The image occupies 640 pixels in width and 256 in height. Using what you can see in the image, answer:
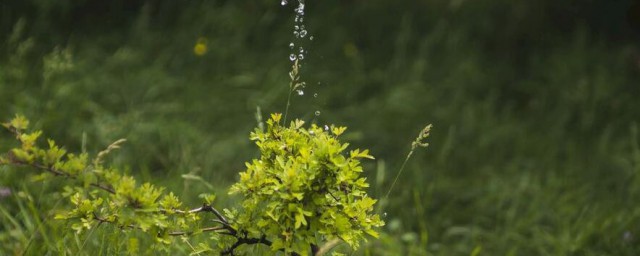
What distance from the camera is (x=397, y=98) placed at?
4.14 metres

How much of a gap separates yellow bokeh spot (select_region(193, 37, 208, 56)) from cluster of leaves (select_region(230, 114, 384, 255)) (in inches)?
94.2

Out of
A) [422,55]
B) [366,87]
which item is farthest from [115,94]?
[422,55]

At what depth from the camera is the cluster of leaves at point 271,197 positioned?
1562 millimetres

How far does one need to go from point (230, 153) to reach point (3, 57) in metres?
1.07

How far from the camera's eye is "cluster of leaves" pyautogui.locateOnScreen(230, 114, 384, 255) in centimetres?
163

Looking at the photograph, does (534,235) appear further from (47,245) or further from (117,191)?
(117,191)

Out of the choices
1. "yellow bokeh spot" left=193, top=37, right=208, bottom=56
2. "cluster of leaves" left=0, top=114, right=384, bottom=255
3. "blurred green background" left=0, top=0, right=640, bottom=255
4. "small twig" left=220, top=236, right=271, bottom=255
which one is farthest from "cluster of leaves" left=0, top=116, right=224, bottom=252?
"yellow bokeh spot" left=193, top=37, right=208, bottom=56

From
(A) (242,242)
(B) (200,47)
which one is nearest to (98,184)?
(A) (242,242)

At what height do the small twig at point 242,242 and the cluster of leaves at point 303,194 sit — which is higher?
the cluster of leaves at point 303,194

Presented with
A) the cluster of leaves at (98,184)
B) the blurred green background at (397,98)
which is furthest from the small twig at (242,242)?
the blurred green background at (397,98)

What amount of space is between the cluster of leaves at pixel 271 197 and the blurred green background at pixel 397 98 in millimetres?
966

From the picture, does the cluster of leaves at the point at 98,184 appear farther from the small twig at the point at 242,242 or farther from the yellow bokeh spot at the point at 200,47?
the yellow bokeh spot at the point at 200,47

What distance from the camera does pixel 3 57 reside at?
350 cm

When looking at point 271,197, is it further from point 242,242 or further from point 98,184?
point 98,184
